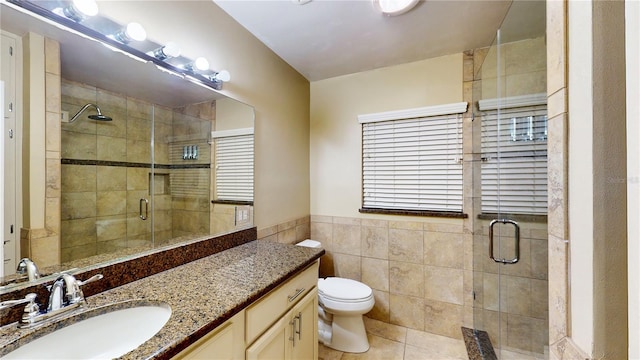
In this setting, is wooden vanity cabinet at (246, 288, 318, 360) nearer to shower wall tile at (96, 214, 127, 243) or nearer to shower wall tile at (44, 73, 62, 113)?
shower wall tile at (96, 214, 127, 243)

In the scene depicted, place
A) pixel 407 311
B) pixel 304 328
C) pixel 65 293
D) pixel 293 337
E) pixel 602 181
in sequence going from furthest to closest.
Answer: pixel 407 311 < pixel 304 328 < pixel 293 337 < pixel 65 293 < pixel 602 181

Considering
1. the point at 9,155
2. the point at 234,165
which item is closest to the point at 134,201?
the point at 9,155

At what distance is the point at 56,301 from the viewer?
80 cm

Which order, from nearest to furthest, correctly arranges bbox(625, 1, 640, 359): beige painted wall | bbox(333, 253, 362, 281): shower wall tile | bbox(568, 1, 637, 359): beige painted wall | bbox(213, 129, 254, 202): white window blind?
bbox(625, 1, 640, 359): beige painted wall, bbox(568, 1, 637, 359): beige painted wall, bbox(213, 129, 254, 202): white window blind, bbox(333, 253, 362, 281): shower wall tile

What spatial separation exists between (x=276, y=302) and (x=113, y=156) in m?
0.95

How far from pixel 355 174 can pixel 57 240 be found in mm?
2013

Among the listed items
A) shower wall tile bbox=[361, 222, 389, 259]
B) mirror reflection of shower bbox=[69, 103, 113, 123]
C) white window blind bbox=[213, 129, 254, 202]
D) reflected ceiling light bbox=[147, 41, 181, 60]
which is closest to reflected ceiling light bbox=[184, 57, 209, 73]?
reflected ceiling light bbox=[147, 41, 181, 60]

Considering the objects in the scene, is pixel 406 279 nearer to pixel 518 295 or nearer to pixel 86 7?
pixel 518 295

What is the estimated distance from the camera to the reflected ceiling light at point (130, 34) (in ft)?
3.54

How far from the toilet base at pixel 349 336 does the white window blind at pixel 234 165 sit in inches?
46.9

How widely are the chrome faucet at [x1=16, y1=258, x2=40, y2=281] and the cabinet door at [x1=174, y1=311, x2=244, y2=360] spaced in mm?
572

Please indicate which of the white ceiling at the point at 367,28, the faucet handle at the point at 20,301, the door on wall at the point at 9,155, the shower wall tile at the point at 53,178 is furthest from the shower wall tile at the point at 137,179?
the white ceiling at the point at 367,28

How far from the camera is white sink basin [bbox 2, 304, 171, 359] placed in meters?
0.72

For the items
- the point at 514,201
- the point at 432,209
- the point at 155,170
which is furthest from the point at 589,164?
A: the point at 432,209
